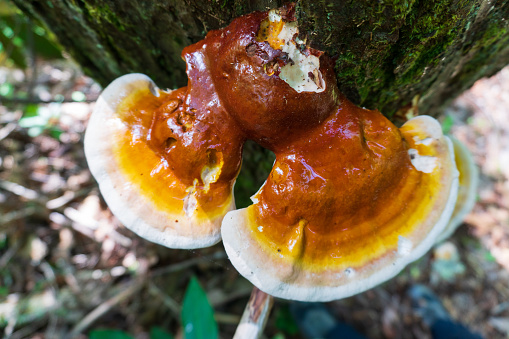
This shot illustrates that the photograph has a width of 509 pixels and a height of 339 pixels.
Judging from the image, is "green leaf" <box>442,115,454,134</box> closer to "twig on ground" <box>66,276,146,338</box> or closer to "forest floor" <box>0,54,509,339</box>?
"forest floor" <box>0,54,509,339</box>

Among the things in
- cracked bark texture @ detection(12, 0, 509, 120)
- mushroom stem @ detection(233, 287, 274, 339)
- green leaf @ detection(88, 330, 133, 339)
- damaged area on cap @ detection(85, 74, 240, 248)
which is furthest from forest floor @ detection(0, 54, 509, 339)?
damaged area on cap @ detection(85, 74, 240, 248)

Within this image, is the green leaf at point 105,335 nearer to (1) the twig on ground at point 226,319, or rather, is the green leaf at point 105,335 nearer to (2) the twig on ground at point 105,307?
(2) the twig on ground at point 105,307

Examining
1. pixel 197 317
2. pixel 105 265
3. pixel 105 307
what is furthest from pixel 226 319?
pixel 105 265

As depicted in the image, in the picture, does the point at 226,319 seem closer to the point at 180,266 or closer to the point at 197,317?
the point at 180,266

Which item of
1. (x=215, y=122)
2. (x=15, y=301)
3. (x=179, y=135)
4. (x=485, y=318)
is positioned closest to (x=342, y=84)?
(x=215, y=122)

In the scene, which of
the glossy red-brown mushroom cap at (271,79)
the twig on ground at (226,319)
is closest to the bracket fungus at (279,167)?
the glossy red-brown mushroom cap at (271,79)
